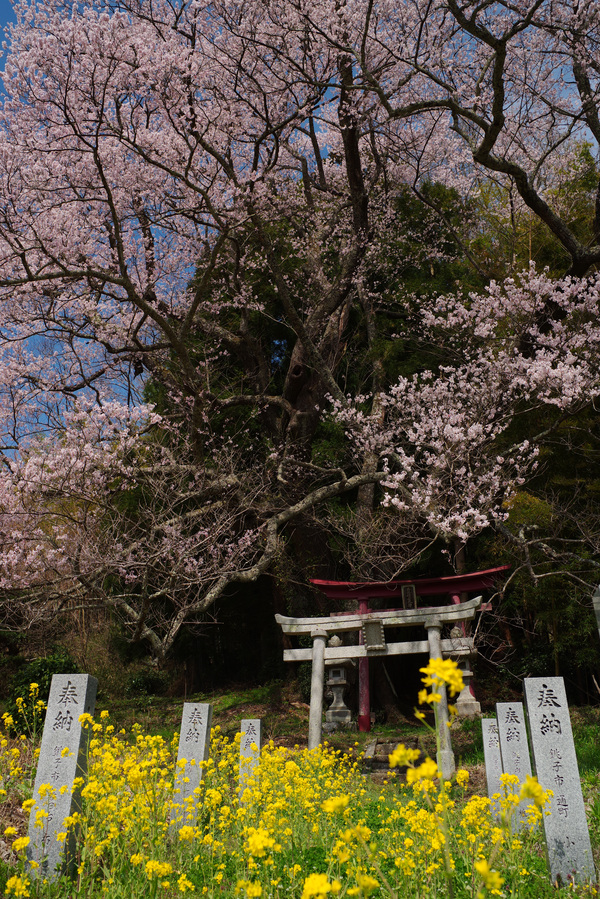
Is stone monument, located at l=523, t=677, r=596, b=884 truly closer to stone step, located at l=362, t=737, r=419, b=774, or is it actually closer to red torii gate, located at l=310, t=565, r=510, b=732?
stone step, located at l=362, t=737, r=419, b=774

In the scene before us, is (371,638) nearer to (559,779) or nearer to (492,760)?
(492,760)

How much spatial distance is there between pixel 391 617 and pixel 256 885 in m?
7.79

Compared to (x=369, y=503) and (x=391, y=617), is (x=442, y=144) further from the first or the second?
(x=391, y=617)

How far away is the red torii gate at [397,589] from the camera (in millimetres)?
11570

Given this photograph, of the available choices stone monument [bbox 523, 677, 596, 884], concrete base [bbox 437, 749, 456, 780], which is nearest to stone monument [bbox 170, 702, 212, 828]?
stone monument [bbox 523, 677, 596, 884]

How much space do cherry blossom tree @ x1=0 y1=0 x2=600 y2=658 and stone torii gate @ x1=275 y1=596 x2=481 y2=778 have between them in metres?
1.15

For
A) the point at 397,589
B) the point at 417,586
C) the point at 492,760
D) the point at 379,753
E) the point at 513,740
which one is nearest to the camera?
the point at 513,740

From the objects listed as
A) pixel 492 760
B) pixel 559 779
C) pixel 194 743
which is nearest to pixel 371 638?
pixel 492 760

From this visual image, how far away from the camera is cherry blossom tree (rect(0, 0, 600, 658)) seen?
8.77 m

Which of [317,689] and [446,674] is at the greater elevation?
[446,674]

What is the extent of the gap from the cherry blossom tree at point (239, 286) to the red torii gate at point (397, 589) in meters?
1.03

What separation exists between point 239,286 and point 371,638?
781cm

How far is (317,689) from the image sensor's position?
9266 mm

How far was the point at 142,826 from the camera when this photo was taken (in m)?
3.34
